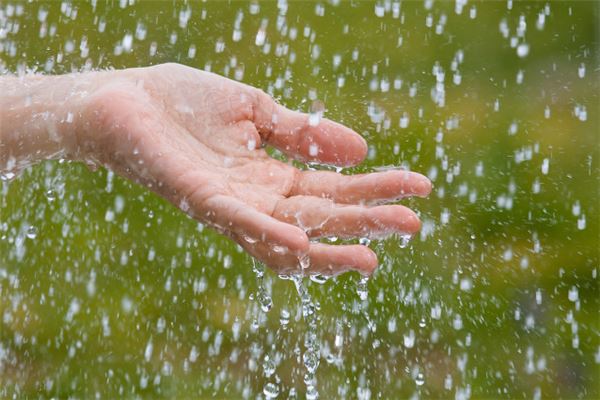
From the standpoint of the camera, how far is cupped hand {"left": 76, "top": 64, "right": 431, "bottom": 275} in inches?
62.3

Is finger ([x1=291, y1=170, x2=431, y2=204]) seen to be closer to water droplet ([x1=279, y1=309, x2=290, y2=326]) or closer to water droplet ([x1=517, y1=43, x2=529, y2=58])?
water droplet ([x1=279, y1=309, x2=290, y2=326])

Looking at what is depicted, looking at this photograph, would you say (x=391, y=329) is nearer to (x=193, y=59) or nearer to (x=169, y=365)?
(x=169, y=365)

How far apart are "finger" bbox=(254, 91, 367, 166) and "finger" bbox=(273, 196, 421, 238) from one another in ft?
0.66

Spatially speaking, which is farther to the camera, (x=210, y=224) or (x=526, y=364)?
(x=526, y=364)

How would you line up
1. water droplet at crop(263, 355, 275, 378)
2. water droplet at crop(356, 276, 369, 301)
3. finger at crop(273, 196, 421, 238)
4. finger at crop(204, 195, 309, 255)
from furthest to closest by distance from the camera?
water droplet at crop(263, 355, 275, 378) < water droplet at crop(356, 276, 369, 301) < finger at crop(273, 196, 421, 238) < finger at crop(204, 195, 309, 255)

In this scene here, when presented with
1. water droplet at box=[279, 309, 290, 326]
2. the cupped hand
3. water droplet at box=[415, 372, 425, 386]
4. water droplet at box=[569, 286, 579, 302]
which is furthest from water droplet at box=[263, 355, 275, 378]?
the cupped hand

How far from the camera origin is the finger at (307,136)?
6.20 ft

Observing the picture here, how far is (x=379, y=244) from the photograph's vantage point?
323cm

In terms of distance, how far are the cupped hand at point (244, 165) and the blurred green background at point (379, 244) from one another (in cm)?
138

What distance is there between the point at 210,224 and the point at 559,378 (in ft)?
6.50

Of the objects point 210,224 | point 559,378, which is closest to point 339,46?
point 559,378

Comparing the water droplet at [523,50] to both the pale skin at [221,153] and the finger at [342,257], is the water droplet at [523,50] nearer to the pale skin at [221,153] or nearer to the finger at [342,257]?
the pale skin at [221,153]

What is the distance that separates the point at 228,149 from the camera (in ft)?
6.24

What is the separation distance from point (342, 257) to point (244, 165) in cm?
40
